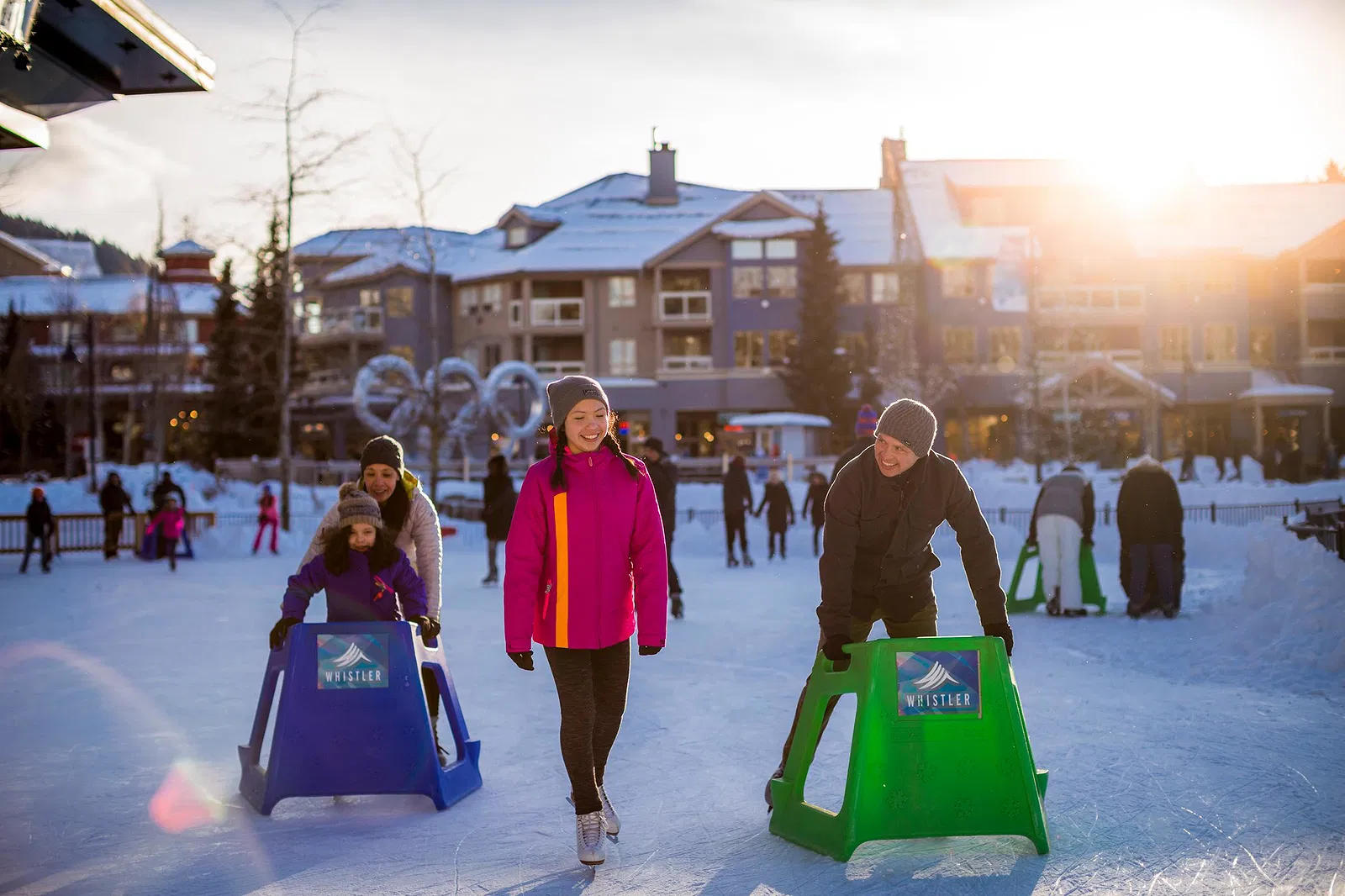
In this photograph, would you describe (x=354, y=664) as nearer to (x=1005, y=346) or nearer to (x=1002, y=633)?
(x=1002, y=633)

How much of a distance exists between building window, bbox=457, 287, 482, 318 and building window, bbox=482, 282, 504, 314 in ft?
1.03

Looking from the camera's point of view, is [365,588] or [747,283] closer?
[365,588]

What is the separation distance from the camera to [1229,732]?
6.37 m

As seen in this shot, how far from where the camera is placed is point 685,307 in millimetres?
45000

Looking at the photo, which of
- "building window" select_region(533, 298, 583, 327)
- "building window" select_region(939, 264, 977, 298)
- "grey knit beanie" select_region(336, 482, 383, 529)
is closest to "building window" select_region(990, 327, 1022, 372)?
"building window" select_region(939, 264, 977, 298)

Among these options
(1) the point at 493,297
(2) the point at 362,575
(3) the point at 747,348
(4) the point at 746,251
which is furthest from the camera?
(1) the point at 493,297

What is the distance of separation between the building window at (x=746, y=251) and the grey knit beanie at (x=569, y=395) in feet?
133

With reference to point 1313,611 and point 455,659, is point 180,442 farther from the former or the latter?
point 1313,611

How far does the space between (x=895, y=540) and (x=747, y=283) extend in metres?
40.6

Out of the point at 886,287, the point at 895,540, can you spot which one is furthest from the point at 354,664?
the point at 886,287

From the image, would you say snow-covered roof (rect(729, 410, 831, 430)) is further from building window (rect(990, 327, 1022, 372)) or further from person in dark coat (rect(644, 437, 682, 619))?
person in dark coat (rect(644, 437, 682, 619))

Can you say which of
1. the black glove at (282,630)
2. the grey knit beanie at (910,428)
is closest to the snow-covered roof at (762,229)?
the black glove at (282,630)

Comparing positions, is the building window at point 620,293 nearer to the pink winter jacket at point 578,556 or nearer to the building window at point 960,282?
the building window at point 960,282

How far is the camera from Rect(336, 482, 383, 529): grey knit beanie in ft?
17.2
